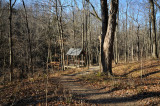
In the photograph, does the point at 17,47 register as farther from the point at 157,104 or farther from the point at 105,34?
the point at 157,104

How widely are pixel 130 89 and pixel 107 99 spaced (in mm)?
1175

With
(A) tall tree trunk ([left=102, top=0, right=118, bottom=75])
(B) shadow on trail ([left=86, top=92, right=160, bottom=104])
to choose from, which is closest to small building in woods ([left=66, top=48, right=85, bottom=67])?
(A) tall tree trunk ([left=102, top=0, right=118, bottom=75])

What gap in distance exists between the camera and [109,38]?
8.09 meters

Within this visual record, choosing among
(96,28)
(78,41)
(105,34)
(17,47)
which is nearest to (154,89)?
(105,34)

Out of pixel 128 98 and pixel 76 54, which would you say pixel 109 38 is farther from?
pixel 76 54

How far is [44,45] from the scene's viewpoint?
26.2m

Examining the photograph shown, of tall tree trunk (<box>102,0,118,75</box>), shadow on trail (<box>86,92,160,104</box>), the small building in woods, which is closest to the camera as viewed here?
shadow on trail (<box>86,92,160,104</box>)

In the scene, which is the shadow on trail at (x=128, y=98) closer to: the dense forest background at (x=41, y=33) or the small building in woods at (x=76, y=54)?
the dense forest background at (x=41, y=33)

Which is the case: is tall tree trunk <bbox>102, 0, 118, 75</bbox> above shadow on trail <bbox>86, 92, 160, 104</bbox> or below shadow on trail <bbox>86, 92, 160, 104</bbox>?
above

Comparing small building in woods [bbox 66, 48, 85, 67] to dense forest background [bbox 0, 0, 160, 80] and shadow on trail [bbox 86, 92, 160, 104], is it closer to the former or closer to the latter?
dense forest background [bbox 0, 0, 160, 80]

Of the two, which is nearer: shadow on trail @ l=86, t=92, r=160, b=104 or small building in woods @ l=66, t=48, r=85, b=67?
shadow on trail @ l=86, t=92, r=160, b=104

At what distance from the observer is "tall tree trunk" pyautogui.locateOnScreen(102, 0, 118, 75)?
7.97m

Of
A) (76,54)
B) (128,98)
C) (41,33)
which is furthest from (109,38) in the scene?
(41,33)

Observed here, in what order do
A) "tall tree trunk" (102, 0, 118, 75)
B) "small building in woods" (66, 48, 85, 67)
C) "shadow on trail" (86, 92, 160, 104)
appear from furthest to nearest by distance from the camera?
1. "small building in woods" (66, 48, 85, 67)
2. "tall tree trunk" (102, 0, 118, 75)
3. "shadow on trail" (86, 92, 160, 104)
